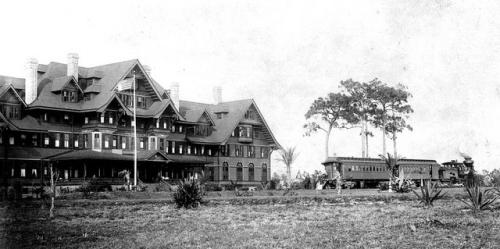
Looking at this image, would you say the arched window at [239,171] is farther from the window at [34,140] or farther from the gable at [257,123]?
the window at [34,140]

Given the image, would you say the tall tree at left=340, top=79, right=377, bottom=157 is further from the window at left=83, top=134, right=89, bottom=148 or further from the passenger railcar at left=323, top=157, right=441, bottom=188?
the window at left=83, top=134, right=89, bottom=148

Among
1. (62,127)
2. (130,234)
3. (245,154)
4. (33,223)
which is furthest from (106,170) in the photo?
(130,234)

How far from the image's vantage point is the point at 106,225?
17.8m

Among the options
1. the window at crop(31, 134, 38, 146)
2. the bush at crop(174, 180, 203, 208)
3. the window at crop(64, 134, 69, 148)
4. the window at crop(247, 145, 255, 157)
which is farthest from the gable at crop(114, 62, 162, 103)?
the bush at crop(174, 180, 203, 208)

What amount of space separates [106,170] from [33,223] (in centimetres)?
3614

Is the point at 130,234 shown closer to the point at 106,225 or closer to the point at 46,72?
the point at 106,225

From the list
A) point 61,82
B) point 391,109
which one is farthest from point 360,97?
point 61,82

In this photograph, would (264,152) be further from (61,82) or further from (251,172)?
(61,82)

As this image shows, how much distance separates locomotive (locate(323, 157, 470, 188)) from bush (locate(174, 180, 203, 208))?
31.1 metres

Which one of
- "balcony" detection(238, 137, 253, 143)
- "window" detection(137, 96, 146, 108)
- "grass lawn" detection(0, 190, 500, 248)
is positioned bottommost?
"grass lawn" detection(0, 190, 500, 248)

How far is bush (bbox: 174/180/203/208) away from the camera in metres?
26.6

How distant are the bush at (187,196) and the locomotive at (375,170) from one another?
31135 millimetres

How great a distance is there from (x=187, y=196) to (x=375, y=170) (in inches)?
1438

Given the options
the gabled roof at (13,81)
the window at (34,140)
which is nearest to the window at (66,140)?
the window at (34,140)
